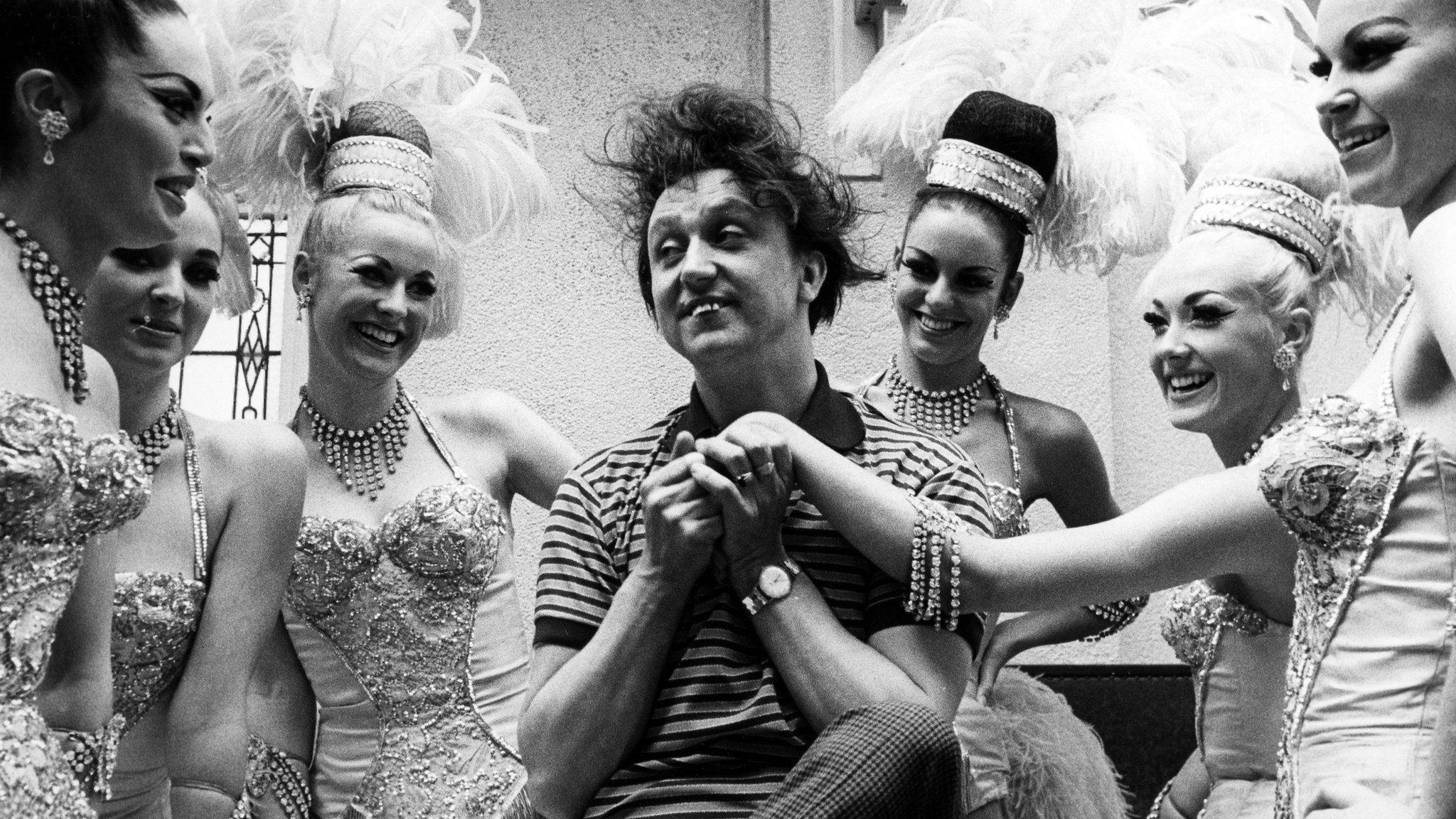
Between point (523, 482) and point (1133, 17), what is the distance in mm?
1685

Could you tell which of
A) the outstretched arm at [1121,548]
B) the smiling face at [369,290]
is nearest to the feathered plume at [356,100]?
the smiling face at [369,290]

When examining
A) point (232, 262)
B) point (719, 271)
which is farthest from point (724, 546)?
point (232, 262)

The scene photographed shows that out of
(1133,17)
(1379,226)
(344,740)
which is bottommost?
(344,740)

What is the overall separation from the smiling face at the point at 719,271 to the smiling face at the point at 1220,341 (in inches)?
35.9

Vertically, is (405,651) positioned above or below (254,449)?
below

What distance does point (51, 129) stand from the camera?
212cm

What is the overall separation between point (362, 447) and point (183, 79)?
1139mm

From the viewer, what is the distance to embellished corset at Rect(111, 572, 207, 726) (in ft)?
8.78

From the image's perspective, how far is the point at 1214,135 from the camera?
3.46 meters

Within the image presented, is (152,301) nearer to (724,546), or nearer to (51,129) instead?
(51,129)

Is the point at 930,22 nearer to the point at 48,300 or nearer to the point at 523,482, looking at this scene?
the point at 523,482

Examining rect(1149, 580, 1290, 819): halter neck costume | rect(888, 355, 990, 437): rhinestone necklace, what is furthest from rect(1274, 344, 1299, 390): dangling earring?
rect(888, 355, 990, 437): rhinestone necklace

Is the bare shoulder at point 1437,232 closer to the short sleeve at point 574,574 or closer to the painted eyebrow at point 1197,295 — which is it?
the painted eyebrow at point 1197,295

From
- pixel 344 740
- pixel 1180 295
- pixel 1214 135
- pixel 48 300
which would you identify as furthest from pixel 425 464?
pixel 1214 135
